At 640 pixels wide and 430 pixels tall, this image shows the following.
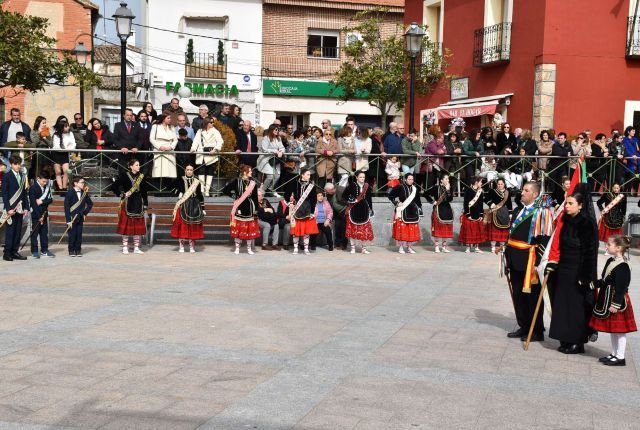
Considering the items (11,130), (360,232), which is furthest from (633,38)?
(11,130)

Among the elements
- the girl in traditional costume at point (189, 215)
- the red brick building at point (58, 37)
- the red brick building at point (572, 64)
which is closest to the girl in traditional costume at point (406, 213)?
the girl in traditional costume at point (189, 215)

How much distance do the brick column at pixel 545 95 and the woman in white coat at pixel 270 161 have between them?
24.9ft

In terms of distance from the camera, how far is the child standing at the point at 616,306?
320 inches

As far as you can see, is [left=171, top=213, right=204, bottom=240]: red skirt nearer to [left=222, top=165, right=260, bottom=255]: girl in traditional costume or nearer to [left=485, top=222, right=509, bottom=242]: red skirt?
[left=222, top=165, right=260, bottom=255]: girl in traditional costume

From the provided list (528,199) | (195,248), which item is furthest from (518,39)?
(528,199)

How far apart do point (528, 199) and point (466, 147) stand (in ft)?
30.4

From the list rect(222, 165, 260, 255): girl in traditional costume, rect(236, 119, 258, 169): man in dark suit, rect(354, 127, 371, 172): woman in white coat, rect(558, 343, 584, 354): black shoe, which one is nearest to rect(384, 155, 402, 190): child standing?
rect(354, 127, 371, 172): woman in white coat

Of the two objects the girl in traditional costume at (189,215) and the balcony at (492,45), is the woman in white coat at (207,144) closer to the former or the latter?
the girl in traditional costume at (189,215)

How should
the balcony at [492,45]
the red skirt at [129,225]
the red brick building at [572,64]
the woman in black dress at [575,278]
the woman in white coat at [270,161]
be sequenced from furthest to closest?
the balcony at [492,45] < the red brick building at [572,64] < the woman in white coat at [270,161] < the red skirt at [129,225] < the woman in black dress at [575,278]

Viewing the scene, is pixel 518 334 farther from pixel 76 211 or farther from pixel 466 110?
pixel 466 110

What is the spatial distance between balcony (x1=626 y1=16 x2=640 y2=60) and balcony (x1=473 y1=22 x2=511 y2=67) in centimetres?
305

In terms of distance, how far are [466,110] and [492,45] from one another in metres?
1.97

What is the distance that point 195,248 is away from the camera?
653 inches

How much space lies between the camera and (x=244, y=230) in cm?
1598
